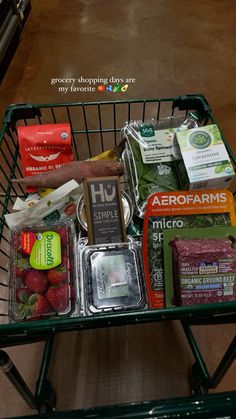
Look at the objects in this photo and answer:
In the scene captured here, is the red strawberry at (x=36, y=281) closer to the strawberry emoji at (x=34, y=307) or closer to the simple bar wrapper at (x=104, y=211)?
the strawberry emoji at (x=34, y=307)

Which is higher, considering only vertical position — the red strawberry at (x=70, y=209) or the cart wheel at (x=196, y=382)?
the red strawberry at (x=70, y=209)

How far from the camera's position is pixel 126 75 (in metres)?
2.05

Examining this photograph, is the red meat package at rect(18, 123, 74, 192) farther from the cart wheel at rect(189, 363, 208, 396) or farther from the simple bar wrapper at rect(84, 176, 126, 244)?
the cart wheel at rect(189, 363, 208, 396)

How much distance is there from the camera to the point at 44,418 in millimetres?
514

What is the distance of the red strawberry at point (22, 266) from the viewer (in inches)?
29.5

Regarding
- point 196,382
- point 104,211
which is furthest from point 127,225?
point 196,382

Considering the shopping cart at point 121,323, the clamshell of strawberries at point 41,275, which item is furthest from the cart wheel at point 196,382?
the clamshell of strawberries at point 41,275

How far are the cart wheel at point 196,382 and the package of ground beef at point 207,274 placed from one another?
49 cm

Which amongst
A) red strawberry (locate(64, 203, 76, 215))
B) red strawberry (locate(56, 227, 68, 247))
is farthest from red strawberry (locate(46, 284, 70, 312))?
red strawberry (locate(64, 203, 76, 215))

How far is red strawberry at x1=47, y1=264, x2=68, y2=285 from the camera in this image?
0.74 m

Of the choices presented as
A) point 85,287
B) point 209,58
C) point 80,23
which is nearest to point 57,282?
point 85,287

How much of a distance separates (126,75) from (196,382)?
1748 mm

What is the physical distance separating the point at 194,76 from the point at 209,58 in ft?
0.75

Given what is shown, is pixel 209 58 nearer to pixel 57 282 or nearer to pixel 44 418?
pixel 57 282
